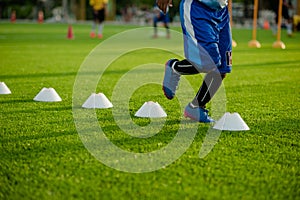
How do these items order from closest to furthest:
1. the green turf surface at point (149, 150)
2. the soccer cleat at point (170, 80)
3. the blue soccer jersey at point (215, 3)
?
the green turf surface at point (149, 150), the blue soccer jersey at point (215, 3), the soccer cleat at point (170, 80)

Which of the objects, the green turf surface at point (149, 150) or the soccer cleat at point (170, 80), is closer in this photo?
the green turf surface at point (149, 150)

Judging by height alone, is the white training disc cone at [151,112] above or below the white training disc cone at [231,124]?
below

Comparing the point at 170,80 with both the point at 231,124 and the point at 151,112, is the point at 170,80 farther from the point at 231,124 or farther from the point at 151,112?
the point at 231,124

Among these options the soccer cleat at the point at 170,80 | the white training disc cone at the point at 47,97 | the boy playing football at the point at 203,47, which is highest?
the boy playing football at the point at 203,47

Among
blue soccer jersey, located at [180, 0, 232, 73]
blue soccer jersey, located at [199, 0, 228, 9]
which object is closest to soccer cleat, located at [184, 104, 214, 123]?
blue soccer jersey, located at [180, 0, 232, 73]

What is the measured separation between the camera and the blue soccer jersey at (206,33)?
4.62 metres

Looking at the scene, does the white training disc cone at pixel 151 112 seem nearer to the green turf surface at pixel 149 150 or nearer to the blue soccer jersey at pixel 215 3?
the green turf surface at pixel 149 150

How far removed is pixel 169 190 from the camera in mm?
2967

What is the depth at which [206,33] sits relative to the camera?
15.1 ft

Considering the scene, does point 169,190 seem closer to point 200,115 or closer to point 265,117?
point 200,115

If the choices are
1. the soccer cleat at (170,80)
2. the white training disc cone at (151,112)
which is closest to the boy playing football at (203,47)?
the soccer cleat at (170,80)

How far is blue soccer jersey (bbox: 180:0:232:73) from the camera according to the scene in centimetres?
462

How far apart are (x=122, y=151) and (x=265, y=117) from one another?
1.96 meters

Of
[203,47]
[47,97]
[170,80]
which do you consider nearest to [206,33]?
[203,47]
